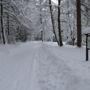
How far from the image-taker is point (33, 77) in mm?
6852

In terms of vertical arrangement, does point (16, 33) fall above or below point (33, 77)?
above

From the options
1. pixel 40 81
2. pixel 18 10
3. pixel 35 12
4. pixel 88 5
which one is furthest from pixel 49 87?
pixel 35 12

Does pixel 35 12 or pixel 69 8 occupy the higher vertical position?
pixel 35 12

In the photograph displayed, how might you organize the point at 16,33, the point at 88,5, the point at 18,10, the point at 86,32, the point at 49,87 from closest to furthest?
1. the point at 49,87
2. the point at 86,32
3. the point at 88,5
4. the point at 18,10
5. the point at 16,33

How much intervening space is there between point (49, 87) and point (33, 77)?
1.50 metres

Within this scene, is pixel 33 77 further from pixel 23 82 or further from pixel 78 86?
pixel 78 86

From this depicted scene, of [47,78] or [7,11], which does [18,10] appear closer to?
[7,11]

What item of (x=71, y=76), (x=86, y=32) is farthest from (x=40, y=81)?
(x=86, y=32)

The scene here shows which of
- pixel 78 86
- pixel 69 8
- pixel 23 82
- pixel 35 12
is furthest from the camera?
pixel 35 12

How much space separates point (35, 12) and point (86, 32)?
132 feet

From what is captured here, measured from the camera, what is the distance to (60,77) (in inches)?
252

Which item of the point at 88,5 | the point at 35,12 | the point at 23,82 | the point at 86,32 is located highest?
the point at 35,12

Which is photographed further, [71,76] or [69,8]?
[69,8]

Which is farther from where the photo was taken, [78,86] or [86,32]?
[86,32]
